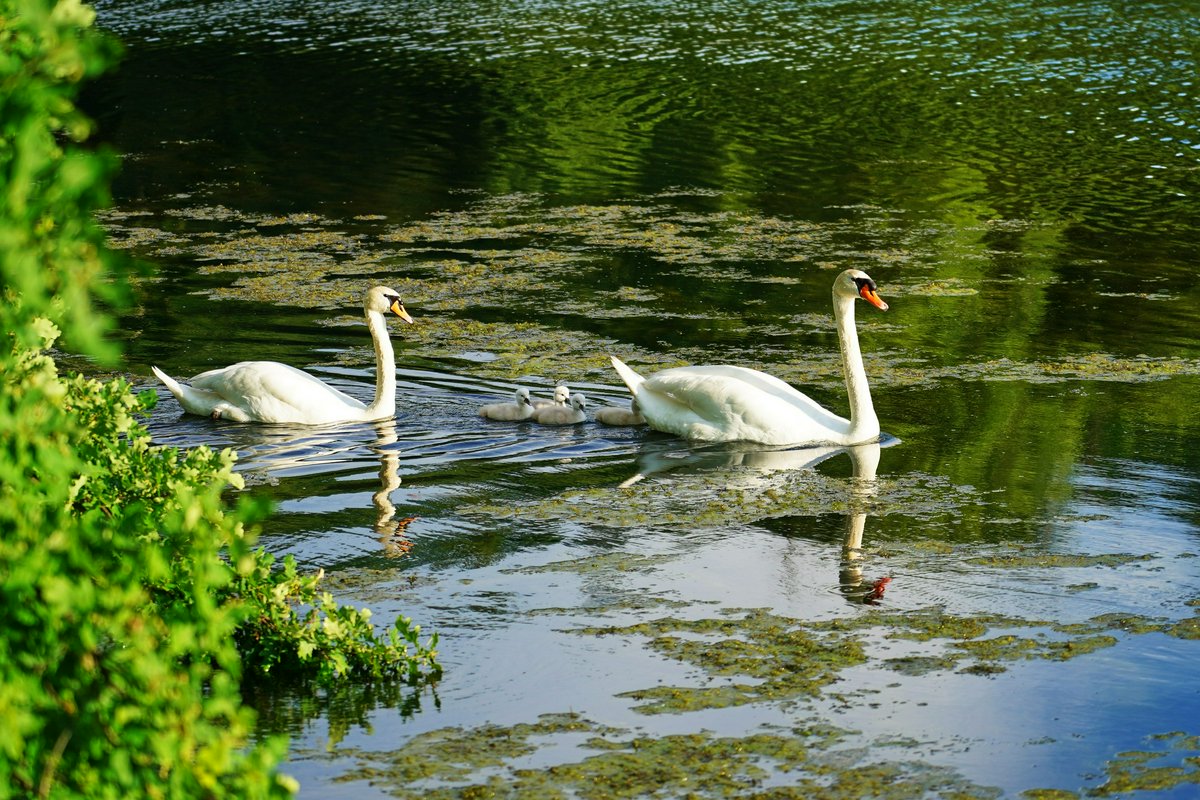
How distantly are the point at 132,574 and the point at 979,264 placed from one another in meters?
13.2

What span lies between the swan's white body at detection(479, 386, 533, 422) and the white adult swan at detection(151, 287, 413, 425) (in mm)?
682

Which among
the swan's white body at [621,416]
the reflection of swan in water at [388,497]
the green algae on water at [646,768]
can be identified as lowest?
the green algae on water at [646,768]

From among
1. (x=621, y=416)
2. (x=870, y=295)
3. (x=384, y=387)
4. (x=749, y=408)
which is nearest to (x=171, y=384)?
(x=384, y=387)

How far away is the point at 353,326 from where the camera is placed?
43.5 ft

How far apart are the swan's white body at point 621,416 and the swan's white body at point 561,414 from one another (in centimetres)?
16

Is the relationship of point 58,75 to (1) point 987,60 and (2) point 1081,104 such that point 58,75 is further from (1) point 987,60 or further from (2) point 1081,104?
(1) point 987,60

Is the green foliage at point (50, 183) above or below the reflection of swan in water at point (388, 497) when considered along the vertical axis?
above

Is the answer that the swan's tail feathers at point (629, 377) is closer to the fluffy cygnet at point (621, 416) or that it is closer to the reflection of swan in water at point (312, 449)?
the fluffy cygnet at point (621, 416)

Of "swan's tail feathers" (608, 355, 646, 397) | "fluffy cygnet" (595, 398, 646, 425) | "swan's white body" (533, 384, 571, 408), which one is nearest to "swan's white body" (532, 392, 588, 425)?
"swan's white body" (533, 384, 571, 408)

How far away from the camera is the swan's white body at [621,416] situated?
10.7 meters

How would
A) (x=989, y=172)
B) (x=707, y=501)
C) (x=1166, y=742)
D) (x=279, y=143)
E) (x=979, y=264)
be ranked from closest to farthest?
1. (x=1166, y=742)
2. (x=707, y=501)
3. (x=979, y=264)
4. (x=989, y=172)
5. (x=279, y=143)

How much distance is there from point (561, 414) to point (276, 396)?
6.03 feet

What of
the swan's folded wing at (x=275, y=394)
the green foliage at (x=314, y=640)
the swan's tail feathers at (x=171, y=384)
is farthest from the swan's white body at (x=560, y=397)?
the green foliage at (x=314, y=640)

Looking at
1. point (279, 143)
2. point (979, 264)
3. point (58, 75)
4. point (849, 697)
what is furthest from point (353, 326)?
point (279, 143)
